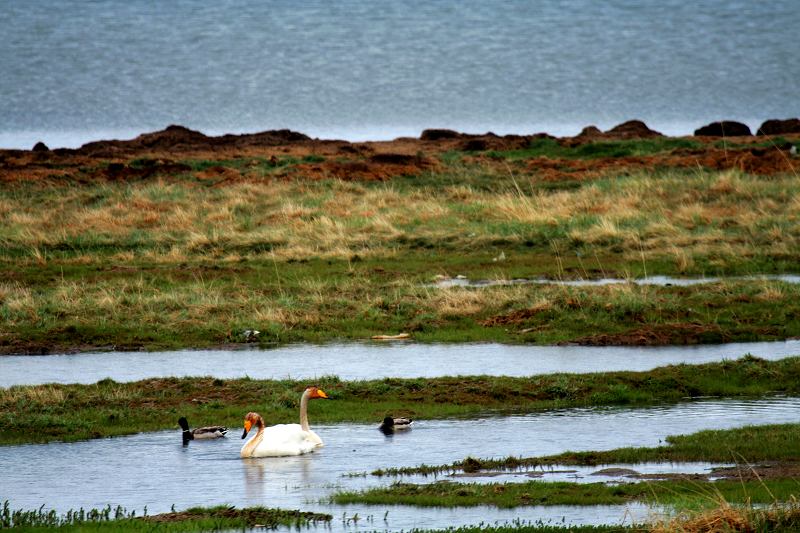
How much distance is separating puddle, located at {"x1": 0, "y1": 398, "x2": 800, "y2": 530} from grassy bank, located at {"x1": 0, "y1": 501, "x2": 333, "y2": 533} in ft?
1.24

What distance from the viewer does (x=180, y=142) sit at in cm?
5625

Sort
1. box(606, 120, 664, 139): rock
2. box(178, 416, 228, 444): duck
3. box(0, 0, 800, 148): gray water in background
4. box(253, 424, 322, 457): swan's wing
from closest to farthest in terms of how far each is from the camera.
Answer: box(253, 424, 322, 457): swan's wing → box(178, 416, 228, 444): duck → box(606, 120, 664, 139): rock → box(0, 0, 800, 148): gray water in background

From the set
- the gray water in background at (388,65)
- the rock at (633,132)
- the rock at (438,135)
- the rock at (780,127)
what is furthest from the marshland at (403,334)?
the gray water in background at (388,65)

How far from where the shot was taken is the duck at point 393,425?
14102 mm

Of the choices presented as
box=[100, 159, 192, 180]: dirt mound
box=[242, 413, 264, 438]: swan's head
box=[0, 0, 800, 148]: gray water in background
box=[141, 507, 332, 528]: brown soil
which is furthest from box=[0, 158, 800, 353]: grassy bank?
box=[0, 0, 800, 148]: gray water in background

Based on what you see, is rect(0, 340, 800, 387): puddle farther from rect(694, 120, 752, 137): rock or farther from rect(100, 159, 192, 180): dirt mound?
rect(694, 120, 752, 137): rock

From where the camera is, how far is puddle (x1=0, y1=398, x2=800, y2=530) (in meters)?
11.1

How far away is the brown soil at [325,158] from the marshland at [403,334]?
223 mm

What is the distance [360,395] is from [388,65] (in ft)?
430

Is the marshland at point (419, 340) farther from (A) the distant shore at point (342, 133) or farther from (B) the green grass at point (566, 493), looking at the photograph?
(A) the distant shore at point (342, 133)

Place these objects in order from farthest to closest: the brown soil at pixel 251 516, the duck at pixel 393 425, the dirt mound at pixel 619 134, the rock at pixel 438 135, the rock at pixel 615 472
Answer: the rock at pixel 438 135 → the dirt mound at pixel 619 134 → the duck at pixel 393 425 → the rock at pixel 615 472 → the brown soil at pixel 251 516

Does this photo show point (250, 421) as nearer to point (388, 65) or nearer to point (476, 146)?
point (476, 146)

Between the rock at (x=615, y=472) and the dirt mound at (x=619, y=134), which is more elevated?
the dirt mound at (x=619, y=134)

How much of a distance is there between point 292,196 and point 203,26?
12681cm
